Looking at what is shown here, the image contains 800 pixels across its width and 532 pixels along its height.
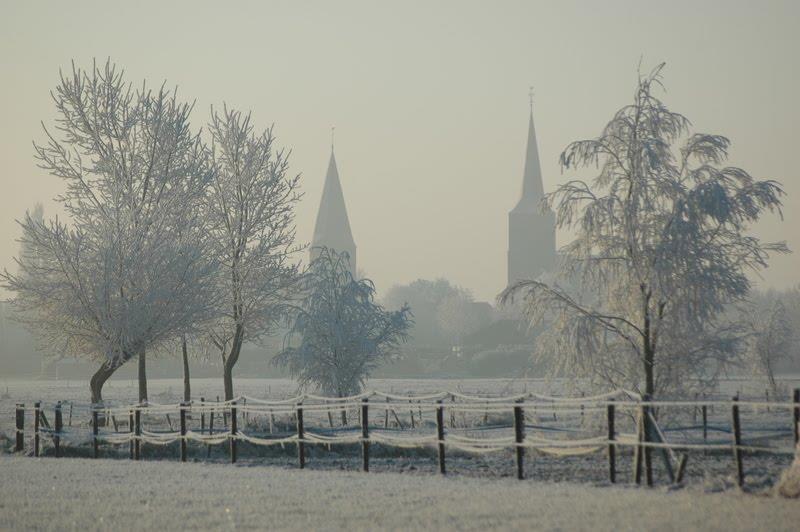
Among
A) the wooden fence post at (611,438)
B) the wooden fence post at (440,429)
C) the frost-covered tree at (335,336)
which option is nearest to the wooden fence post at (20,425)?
the wooden fence post at (440,429)

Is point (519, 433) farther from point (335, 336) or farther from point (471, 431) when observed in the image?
point (335, 336)

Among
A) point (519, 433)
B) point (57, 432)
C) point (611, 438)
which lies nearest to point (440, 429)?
point (519, 433)

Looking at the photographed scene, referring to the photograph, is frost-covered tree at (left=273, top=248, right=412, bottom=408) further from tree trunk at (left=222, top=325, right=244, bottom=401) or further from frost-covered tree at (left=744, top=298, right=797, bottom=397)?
frost-covered tree at (left=744, top=298, right=797, bottom=397)

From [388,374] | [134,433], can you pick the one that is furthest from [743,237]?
[388,374]

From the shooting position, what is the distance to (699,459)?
22859 mm

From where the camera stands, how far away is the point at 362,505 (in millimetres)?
13164

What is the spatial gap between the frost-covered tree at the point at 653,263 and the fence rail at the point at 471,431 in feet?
4.15

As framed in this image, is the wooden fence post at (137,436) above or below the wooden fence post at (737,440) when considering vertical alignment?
below

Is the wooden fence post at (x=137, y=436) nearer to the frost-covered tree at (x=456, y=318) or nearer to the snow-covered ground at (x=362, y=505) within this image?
the snow-covered ground at (x=362, y=505)

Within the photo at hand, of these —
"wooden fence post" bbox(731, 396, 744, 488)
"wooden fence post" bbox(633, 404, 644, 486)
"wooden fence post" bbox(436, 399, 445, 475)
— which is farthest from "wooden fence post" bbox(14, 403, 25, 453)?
"wooden fence post" bbox(731, 396, 744, 488)

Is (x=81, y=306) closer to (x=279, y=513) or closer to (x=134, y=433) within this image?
(x=134, y=433)

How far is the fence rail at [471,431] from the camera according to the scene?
1532cm

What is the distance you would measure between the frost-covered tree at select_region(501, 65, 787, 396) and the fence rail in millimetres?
1265

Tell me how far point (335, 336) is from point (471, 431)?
13230 millimetres
